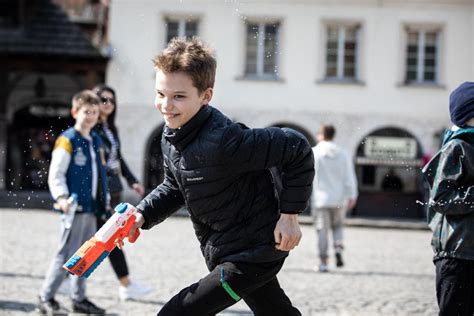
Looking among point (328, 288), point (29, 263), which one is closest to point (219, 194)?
point (328, 288)

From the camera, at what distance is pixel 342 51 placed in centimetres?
2311

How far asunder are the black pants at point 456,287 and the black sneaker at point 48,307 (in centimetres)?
308

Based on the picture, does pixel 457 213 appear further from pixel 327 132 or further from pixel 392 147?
pixel 392 147

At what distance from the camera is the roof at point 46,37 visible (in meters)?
24.0

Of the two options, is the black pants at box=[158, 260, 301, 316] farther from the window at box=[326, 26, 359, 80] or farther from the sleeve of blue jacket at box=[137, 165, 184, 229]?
the window at box=[326, 26, 359, 80]

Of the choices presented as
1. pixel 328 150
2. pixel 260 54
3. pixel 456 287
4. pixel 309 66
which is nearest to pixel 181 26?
pixel 260 54

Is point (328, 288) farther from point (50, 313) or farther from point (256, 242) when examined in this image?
point (256, 242)

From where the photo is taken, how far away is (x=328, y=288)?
8047 mm

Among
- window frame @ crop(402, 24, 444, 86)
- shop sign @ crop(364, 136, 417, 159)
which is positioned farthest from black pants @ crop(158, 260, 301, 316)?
window frame @ crop(402, 24, 444, 86)

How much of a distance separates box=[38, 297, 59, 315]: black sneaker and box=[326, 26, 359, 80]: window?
17.8 meters

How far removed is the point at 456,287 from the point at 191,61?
1813 mm

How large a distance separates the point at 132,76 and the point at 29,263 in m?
14.1

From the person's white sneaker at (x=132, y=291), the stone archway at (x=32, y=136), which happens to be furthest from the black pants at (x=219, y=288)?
the stone archway at (x=32, y=136)

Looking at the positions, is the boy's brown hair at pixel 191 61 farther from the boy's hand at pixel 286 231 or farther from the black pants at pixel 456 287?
the black pants at pixel 456 287
